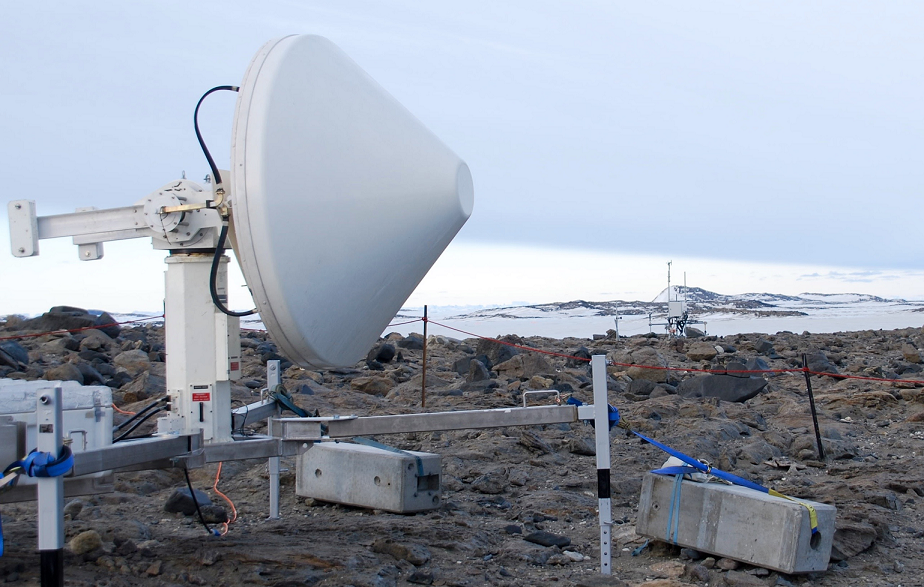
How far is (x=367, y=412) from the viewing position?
10594mm

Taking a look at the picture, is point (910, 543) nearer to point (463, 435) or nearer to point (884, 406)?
point (463, 435)

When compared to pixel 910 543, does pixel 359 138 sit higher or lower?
higher

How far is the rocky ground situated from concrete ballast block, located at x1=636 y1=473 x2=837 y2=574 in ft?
0.38

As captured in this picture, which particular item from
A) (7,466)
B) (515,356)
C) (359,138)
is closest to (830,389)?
(515,356)

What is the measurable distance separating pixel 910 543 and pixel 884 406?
6.69 metres

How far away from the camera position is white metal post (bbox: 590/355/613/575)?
4.91m

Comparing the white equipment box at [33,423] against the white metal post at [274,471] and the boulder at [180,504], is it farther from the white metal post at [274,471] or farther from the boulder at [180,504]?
the boulder at [180,504]

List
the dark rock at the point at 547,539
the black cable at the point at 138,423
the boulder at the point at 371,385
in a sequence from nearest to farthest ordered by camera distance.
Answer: the black cable at the point at 138,423 < the dark rock at the point at 547,539 < the boulder at the point at 371,385

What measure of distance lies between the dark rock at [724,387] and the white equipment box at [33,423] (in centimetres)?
985

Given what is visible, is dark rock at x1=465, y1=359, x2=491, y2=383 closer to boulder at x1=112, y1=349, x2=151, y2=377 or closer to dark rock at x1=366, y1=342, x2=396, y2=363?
dark rock at x1=366, y1=342, x2=396, y2=363

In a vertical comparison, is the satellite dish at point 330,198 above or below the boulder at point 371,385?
above

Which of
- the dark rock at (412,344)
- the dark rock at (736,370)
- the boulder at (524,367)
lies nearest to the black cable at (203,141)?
the dark rock at (736,370)

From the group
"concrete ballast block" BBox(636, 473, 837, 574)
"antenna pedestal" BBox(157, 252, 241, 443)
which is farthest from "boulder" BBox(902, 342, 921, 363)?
"antenna pedestal" BBox(157, 252, 241, 443)

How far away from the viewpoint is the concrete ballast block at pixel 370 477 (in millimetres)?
6258
